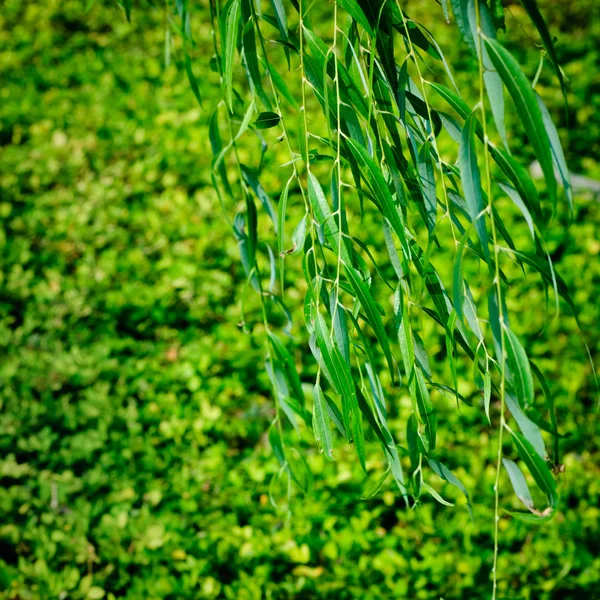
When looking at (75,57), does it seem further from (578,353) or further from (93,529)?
(578,353)

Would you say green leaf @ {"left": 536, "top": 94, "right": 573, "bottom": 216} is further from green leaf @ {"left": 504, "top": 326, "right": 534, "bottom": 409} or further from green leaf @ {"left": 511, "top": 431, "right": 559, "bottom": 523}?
green leaf @ {"left": 511, "top": 431, "right": 559, "bottom": 523}

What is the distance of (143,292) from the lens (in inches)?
106

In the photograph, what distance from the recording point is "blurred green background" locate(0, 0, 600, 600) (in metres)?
1.78

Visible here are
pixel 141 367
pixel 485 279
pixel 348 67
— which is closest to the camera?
pixel 348 67

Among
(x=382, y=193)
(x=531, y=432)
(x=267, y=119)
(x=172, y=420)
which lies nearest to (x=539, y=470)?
(x=531, y=432)

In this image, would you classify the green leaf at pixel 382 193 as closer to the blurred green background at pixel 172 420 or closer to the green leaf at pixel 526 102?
the green leaf at pixel 526 102

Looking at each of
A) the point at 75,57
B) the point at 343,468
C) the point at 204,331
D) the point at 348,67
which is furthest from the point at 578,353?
the point at 75,57

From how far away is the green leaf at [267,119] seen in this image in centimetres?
97

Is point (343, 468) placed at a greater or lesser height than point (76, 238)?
lesser

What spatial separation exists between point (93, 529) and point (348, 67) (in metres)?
1.61

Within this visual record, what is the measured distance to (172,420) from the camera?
2.21m

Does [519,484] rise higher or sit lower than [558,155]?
lower

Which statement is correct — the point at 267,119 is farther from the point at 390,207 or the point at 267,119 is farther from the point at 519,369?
the point at 519,369

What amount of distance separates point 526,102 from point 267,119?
44 cm
